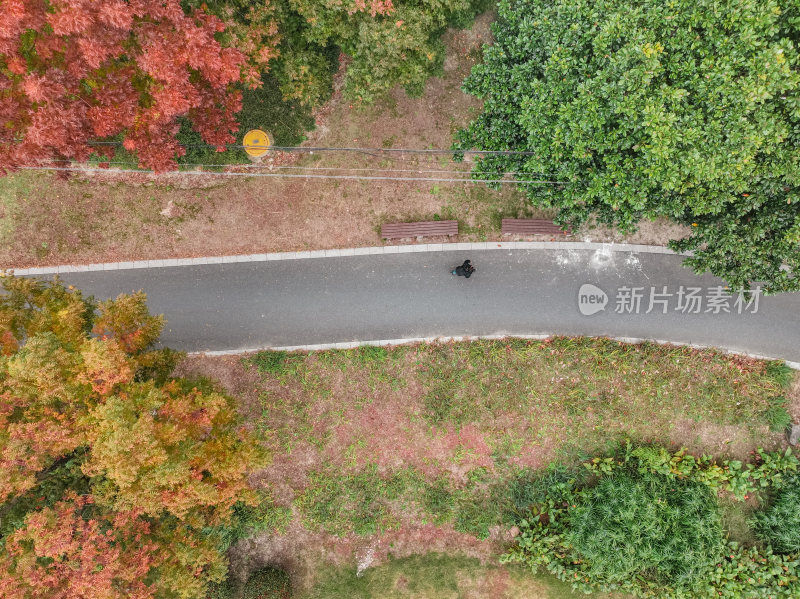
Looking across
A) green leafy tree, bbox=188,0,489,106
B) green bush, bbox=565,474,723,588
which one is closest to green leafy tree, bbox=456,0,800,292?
green leafy tree, bbox=188,0,489,106

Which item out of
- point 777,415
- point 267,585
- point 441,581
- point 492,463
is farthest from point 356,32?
point 777,415

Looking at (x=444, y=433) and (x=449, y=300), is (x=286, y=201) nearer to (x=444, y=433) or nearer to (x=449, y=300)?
(x=449, y=300)

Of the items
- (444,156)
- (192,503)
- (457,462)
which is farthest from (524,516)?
(444,156)

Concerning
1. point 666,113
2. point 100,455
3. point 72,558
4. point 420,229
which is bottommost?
point 72,558

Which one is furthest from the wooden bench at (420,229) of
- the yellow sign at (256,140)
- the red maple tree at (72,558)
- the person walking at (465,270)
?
the red maple tree at (72,558)

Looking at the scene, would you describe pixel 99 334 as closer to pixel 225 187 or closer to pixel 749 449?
pixel 225 187

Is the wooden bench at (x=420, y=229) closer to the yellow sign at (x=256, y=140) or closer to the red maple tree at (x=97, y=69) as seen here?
the yellow sign at (x=256, y=140)
